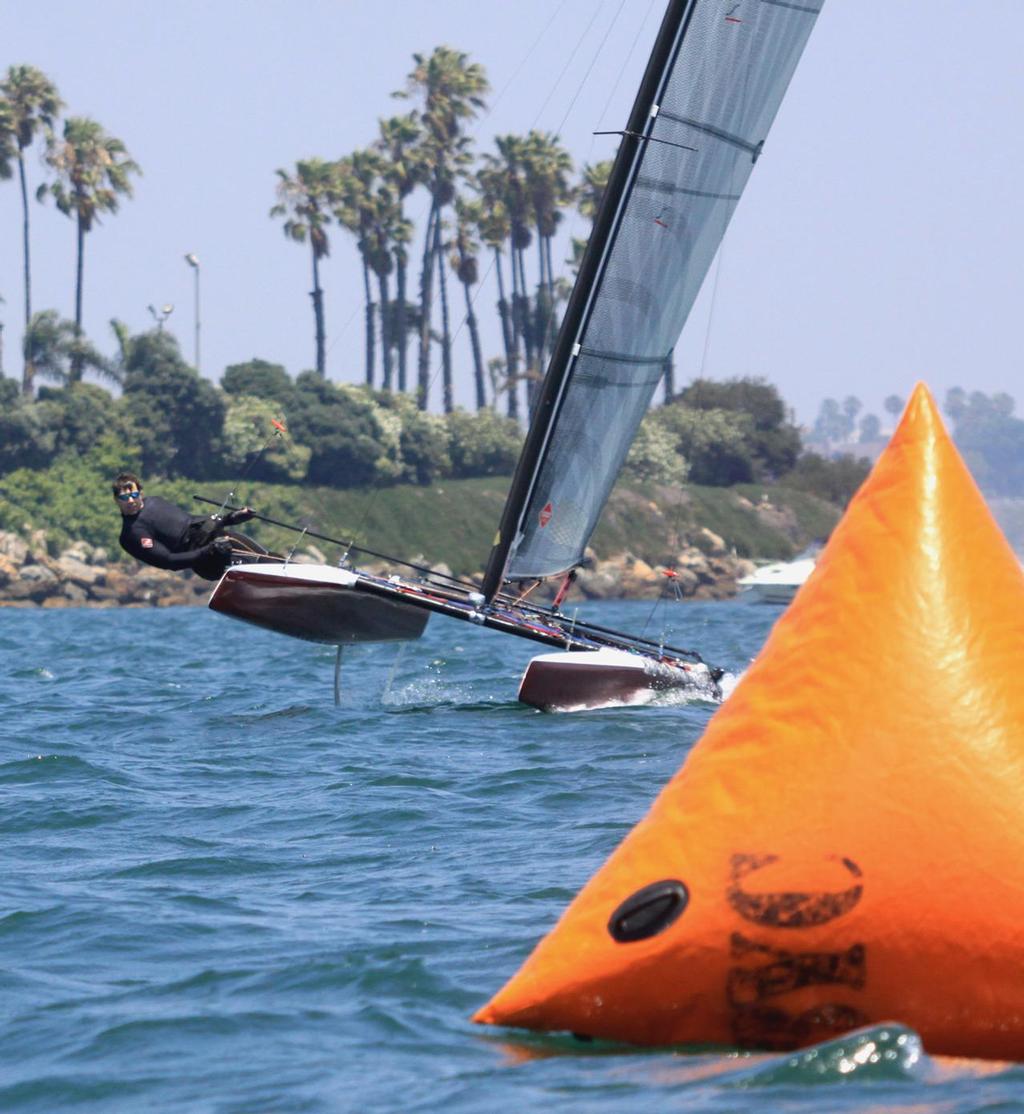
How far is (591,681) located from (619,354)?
312 cm

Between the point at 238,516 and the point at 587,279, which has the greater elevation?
the point at 587,279

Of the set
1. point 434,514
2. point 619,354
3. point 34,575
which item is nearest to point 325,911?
point 619,354

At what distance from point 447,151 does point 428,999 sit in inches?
2815

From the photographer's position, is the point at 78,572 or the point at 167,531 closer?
the point at 167,531

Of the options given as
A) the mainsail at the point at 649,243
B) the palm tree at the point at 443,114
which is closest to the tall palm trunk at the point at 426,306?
the palm tree at the point at 443,114

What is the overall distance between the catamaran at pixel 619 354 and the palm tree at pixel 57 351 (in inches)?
1977

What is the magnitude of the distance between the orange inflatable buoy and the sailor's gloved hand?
900cm

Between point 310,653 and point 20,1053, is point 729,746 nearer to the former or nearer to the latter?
point 20,1053

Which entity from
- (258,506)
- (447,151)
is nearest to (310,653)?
(258,506)

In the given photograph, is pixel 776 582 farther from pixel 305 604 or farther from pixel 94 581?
pixel 305 604

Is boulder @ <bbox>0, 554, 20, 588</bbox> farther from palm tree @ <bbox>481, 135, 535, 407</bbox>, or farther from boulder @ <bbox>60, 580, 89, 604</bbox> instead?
palm tree @ <bbox>481, 135, 535, 407</bbox>

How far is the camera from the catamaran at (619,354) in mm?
15656

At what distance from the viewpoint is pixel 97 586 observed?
177ft

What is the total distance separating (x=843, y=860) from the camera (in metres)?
5.46
